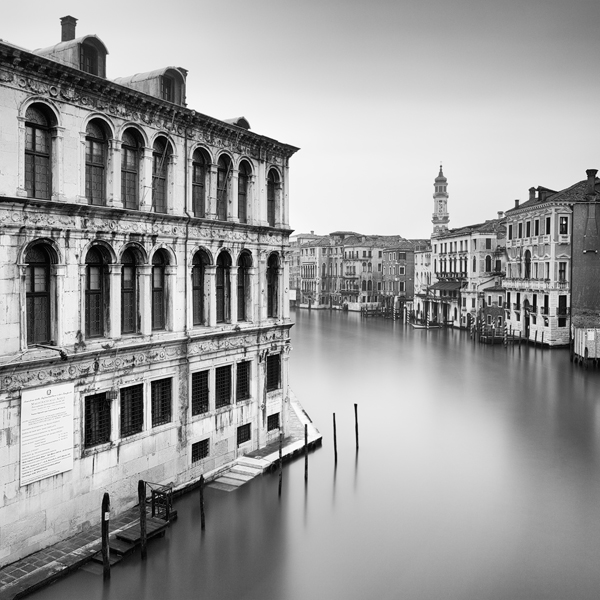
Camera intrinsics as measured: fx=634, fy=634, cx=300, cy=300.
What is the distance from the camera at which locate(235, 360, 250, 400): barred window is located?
787 inches

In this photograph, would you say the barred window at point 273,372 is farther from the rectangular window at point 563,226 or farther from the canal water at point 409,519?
the rectangular window at point 563,226

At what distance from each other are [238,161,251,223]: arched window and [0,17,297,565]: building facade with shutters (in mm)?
80

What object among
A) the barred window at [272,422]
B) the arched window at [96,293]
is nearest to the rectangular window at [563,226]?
the barred window at [272,422]

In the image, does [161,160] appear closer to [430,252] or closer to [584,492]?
[584,492]

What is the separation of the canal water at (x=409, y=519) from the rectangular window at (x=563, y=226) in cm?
2132

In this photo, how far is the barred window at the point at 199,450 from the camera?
1814 centimetres

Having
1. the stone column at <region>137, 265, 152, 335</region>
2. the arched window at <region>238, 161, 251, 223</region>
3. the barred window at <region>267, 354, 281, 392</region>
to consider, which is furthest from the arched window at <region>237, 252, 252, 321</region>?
the stone column at <region>137, 265, 152, 335</region>

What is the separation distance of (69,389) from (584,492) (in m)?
15.4

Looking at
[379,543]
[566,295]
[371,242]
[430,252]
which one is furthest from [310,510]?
[371,242]

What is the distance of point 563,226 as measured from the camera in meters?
51.1

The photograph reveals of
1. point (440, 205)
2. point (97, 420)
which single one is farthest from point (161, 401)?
point (440, 205)

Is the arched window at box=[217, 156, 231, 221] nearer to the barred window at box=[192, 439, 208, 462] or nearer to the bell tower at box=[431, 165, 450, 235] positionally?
the barred window at box=[192, 439, 208, 462]

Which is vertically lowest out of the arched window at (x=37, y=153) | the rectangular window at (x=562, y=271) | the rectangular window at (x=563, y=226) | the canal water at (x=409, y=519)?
the canal water at (x=409, y=519)

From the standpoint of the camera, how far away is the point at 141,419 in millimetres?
16188
